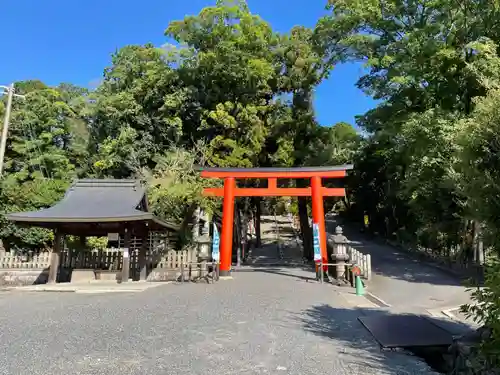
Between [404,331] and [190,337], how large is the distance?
137 inches

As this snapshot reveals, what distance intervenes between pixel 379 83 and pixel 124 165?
13842 millimetres

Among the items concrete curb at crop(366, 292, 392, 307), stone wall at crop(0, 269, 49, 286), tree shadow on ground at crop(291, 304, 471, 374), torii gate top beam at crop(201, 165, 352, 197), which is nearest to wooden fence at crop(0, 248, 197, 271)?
stone wall at crop(0, 269, 49, 286)

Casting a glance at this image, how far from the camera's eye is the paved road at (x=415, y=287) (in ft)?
33.8

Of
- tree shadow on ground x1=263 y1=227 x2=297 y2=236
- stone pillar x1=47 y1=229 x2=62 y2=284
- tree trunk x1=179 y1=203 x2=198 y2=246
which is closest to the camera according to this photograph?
stone pillar x1=47 y1=229 x2=62 y2=284

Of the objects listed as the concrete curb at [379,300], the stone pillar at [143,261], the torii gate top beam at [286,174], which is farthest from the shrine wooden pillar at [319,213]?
the stone pillar at [143,261]

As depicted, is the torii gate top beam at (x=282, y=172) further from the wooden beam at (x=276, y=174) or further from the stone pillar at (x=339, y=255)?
the stone pillar at (x=339, y=255)

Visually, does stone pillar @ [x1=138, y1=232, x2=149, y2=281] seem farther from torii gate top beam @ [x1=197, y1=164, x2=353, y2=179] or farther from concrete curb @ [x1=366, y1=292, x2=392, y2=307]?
concrete curb @ [x1=366, y1=292, x2=392, y2=307]

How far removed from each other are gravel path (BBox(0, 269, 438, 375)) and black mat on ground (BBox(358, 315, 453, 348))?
228 mm

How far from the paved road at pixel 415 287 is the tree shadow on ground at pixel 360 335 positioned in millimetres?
1723

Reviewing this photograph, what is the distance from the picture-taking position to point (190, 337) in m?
6.05

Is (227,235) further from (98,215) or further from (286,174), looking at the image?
(98,215)

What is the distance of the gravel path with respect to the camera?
475cm

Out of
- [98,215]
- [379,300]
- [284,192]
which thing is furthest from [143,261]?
[379,300]

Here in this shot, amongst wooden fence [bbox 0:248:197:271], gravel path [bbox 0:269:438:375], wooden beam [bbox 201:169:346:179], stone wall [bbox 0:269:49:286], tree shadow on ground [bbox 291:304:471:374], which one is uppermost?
wooden beam [bbox 201:169:346:179]
